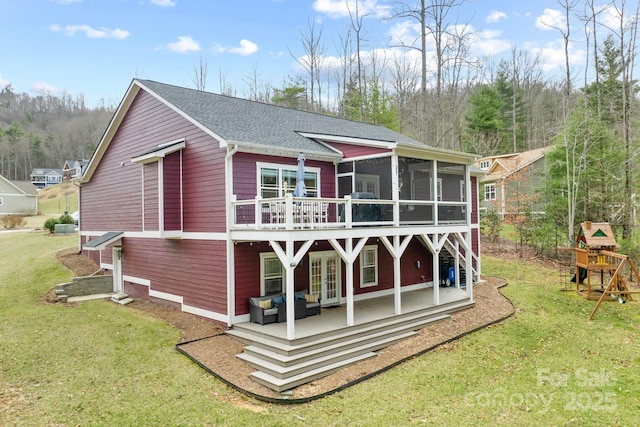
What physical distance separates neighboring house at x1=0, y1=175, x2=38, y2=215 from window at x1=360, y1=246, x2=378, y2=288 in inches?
1955

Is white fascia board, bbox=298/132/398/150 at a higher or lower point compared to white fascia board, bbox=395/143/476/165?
higher

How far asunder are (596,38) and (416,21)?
34.7 feet

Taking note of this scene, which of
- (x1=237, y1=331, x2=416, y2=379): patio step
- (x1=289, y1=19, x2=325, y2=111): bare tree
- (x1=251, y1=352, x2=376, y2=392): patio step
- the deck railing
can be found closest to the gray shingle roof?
the deck railing

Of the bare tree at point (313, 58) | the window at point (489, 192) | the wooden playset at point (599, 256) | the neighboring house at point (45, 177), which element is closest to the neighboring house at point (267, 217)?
the wooden playset at point (599, 256)

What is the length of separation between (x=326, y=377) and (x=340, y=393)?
73 cm

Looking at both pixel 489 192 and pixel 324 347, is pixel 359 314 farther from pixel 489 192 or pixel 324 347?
Answer: pixel 489 192

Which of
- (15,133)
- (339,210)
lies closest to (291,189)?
(339,210)

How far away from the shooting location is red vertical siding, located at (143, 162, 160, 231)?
1334cm

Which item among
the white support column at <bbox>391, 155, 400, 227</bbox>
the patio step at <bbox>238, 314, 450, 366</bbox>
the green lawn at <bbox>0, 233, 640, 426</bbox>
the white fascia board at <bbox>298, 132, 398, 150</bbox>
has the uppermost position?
the white fascia board at <bbox>298, 132, 398, 150</bbox>

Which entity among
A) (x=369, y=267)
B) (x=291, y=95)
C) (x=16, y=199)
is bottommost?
(x=369, y=267)

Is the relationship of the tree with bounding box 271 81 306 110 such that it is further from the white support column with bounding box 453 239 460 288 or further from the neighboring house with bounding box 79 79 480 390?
the white support column with bounding box 453 239 460 288

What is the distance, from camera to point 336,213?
488 inches

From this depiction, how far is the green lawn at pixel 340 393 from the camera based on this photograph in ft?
23.9

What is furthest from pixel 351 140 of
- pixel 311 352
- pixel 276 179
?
pixel 311 352
